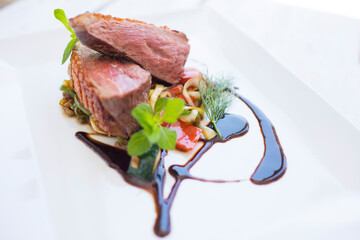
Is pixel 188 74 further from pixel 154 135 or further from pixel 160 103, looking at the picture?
pixel 154 135

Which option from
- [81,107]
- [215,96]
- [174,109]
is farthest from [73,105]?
[215,96]

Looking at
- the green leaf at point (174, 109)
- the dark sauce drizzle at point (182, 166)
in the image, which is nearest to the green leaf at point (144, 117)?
the green leaf at point (174, 109)

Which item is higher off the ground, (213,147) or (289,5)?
(289,5)

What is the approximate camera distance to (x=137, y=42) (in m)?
2.76

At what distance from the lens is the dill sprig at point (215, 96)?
9.36 ft

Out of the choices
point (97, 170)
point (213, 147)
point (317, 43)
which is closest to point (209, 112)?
point (213, 147)

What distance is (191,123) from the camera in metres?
2.76

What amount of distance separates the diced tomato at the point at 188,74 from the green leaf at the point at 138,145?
1207 millimetres

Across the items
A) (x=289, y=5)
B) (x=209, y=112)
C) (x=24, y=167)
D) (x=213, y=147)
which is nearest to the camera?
(x=24, y=167)

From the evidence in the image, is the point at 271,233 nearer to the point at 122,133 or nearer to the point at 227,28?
the point at 122,133

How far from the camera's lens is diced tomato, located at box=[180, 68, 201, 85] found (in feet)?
10.5

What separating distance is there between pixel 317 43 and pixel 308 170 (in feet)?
8.54

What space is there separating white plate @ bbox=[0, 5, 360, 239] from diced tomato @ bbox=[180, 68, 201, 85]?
1.78 ft

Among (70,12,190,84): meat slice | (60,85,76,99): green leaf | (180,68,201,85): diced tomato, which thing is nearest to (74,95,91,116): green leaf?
(60,85,76,99): green leaf
